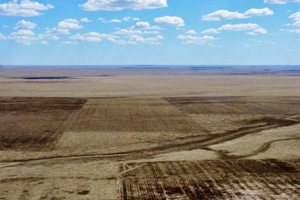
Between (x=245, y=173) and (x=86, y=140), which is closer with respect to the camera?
(x=245, y=173)

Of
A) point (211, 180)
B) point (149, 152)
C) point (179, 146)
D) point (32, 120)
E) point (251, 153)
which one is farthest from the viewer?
point (32, 120)

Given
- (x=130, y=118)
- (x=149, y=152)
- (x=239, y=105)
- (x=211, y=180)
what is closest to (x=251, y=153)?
(x=149, y=152)

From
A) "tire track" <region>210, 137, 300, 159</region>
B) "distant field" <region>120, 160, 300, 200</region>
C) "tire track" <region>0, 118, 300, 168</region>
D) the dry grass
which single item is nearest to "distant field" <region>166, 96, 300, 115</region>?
the dry grass

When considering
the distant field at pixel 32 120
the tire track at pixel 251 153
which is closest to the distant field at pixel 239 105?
the distant field at pixel 32 120

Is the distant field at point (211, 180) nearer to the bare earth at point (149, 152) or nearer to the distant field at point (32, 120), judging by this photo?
the bare earth at point (149, 152)

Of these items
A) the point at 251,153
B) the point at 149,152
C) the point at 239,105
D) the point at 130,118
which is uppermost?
the point at 239,105

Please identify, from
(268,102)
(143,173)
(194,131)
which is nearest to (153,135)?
(194,131)

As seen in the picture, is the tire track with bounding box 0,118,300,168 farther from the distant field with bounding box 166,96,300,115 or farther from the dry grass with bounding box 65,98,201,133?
the distant field with bounding box 166,96,300,115

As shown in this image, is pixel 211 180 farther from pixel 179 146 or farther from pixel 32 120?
pixel 32 120

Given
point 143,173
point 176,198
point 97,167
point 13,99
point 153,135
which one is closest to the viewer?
point 176,198

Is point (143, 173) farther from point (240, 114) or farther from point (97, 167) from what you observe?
point (240, 114)

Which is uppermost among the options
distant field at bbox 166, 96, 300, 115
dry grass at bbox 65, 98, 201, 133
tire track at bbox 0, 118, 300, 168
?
distant field at bbox 166, 96, 300, 115
